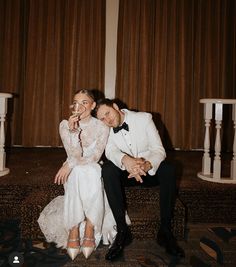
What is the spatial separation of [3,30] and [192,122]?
3.29m

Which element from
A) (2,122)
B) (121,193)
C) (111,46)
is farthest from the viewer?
(111,46)

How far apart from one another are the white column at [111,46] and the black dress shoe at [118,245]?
3131 mm

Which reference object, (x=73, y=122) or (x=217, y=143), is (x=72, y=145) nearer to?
(x=73, y=122)

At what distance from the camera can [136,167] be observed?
2025 millimetres

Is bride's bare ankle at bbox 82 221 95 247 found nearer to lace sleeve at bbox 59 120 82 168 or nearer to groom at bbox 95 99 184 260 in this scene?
groom at bbox 95 99 184 260

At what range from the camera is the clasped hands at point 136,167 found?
2.03 m

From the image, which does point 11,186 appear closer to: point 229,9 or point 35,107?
point 35,107

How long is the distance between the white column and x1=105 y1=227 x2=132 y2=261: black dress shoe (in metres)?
3.13

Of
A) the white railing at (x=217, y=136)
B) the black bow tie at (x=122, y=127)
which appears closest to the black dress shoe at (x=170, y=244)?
the black bow tie at (x=122, y=127)

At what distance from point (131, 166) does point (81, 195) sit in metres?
0.39

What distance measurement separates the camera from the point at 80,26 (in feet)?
15.3

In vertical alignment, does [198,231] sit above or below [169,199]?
below

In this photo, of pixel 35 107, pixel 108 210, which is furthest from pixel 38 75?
pixel 108 210

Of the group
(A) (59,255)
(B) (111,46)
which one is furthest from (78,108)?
(B) (111,46)
